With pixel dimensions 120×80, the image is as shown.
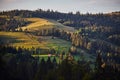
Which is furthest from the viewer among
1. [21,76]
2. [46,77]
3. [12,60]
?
[12,60]

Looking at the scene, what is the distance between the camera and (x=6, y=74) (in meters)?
103

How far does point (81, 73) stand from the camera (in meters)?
114

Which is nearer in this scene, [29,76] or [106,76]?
[106,76]

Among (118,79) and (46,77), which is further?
(46,77)

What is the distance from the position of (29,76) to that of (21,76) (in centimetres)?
686

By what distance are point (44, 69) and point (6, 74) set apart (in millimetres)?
27765

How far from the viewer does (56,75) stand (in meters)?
115

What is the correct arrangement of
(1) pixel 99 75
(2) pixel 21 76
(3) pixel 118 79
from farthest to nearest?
1. (2) pixel 21 76
2. (3) pixel 118 79
3. (1) pixel 99 75

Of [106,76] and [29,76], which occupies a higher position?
[106,76]

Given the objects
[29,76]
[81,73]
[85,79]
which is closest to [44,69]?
[29,76]

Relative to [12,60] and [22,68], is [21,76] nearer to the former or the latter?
[22,68]

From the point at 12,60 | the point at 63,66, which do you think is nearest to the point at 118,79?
the point at 63,66

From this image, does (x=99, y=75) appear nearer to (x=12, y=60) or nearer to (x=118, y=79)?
(x=118, y=79)

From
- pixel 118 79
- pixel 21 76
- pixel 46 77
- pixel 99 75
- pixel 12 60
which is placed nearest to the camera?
pixel 99 75
